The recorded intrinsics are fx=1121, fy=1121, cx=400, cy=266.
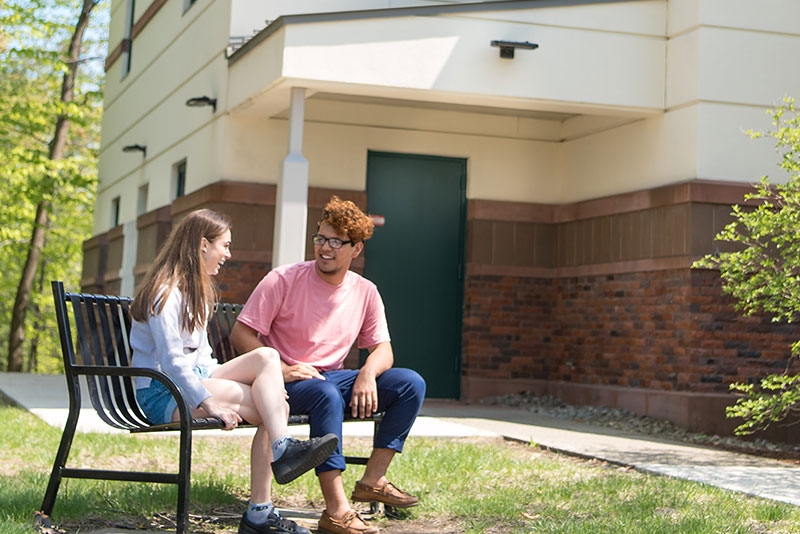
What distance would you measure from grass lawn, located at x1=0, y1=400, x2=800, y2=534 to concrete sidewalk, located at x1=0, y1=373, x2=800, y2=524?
1.07ft

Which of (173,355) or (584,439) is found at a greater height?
(173,355)

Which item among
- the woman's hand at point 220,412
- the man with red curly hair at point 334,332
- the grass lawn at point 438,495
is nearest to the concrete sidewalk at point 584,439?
the grass lawn at point 438,495

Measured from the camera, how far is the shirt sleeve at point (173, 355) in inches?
193

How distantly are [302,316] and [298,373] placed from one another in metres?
0.36

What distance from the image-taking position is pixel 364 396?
5336 mm

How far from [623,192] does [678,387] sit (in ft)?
7.69

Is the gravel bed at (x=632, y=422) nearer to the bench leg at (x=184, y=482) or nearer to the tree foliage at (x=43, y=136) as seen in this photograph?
the bench leg at (x=184, y=482)

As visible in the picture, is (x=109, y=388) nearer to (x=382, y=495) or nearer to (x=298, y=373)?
(x=298, y=373)

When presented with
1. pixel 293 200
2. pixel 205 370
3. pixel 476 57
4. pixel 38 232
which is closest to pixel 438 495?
pixel 205 370

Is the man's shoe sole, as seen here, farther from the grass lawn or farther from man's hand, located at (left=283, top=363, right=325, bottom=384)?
the grass lawn

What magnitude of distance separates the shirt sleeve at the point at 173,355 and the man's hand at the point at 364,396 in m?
0.74

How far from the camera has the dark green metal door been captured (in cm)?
1340

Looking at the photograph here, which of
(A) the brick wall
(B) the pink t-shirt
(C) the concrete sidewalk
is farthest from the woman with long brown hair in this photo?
(A) the brick wall

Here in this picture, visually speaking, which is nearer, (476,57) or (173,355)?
(173,355)
